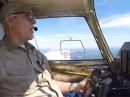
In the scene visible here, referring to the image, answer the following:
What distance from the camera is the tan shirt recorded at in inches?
139

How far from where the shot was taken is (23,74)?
3.64 m

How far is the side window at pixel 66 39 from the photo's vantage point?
5.97m

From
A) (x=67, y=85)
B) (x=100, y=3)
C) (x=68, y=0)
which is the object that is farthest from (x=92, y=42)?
(x=67, y=85)

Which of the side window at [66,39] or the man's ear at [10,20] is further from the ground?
the man's ear at [10,20]

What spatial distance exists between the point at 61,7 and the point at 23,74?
203 cm

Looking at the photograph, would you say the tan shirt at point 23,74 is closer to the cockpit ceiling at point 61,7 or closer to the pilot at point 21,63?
the pilot at point 21,63

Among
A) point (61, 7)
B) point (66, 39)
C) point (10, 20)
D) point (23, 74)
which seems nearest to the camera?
point (23, 74)

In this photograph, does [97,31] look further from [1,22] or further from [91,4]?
[1,22]

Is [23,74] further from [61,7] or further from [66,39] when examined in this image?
[66,39]

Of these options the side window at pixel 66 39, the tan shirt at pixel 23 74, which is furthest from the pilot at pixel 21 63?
the side window at pixel 66 39

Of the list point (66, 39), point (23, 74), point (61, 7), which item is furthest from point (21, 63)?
point (66, 39)

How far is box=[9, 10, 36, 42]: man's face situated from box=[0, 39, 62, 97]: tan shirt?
114 mm

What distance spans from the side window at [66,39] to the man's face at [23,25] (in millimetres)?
2052

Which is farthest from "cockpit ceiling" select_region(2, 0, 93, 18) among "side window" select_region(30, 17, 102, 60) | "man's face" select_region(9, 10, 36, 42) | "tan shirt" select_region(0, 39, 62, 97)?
"tan shirt" select_region(0, 39, 62, 97)
